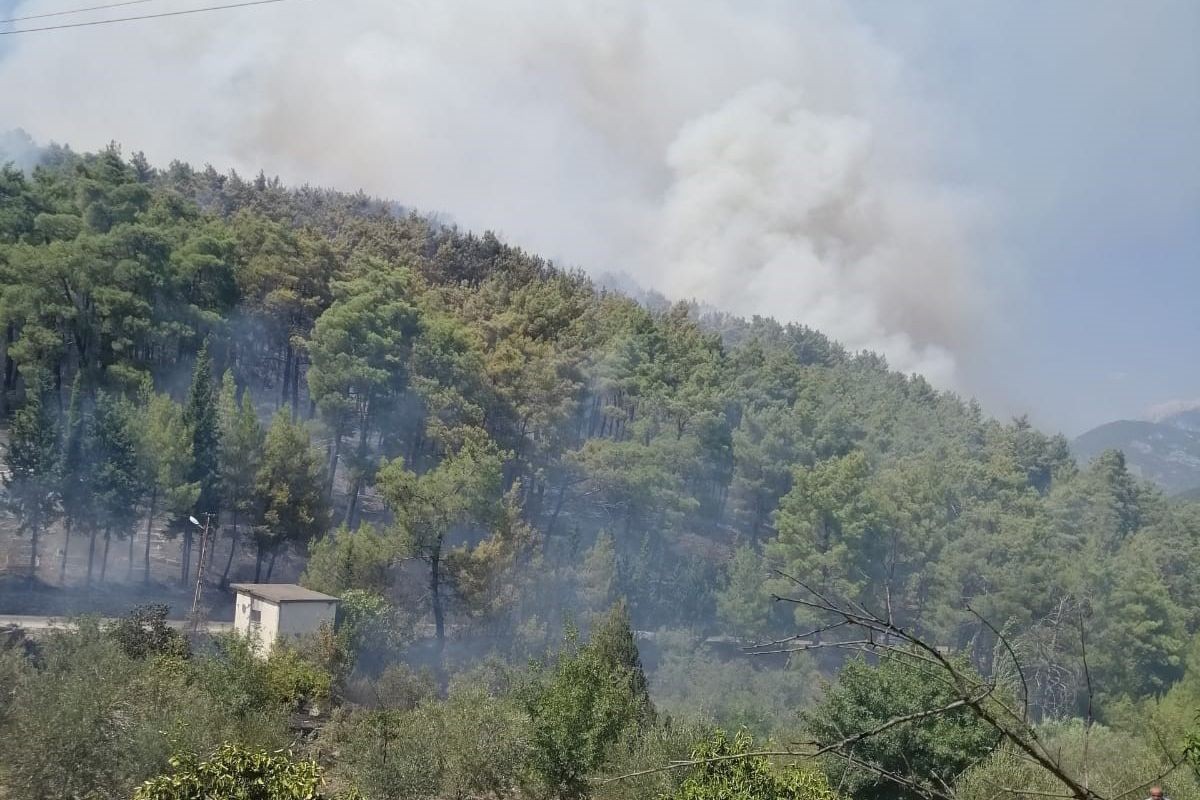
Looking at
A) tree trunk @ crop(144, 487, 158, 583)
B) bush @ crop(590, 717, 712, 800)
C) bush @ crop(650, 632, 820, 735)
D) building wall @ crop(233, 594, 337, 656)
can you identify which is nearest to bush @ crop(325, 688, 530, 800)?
bush @ crop(590, 717, 712, 800)

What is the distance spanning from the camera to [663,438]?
43.4 m

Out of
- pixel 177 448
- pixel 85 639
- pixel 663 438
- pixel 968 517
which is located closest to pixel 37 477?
pixel 177 448

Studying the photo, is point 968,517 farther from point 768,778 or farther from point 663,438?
point 768,778

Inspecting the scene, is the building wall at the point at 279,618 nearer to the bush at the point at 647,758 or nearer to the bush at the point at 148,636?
the bush at the point at 148,636

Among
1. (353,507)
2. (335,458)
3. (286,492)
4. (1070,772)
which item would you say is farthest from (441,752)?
(335,458)

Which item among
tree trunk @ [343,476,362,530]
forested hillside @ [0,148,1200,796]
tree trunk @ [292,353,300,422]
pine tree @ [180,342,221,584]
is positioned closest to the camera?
pine tree @ [180,342,221,584]

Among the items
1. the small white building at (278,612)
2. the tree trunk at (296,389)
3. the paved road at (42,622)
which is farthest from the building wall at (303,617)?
the tree trunk at (296,389)

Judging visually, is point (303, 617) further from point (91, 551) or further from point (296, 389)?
point (296, 389)

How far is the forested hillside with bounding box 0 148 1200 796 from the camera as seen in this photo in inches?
1299

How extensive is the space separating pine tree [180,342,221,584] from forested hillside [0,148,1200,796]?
0.32 feet

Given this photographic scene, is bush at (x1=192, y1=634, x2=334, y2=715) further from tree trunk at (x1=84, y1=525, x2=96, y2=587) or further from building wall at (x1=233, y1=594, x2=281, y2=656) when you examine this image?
tree trunk at (x1=84, y1=525, x2=96, y2=587)

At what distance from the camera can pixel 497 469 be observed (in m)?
35.9

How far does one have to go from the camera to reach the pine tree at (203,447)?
32500mm

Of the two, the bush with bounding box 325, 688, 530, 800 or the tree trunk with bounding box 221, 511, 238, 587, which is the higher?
the tree trunk with bounding box 221, 511, 238, 587
